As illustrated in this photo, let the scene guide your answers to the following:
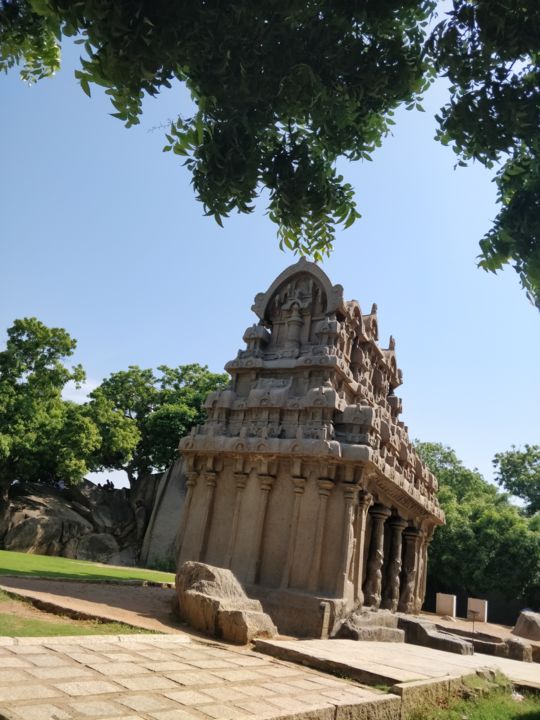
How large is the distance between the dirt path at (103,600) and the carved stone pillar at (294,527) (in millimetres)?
2699

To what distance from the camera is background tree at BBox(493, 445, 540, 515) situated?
4747 centimetres

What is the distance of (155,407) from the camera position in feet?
130

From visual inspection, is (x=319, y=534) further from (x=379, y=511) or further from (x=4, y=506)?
(x=4, y=506)

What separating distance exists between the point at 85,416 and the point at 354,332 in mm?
18604

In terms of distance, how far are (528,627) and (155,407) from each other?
1045 inches

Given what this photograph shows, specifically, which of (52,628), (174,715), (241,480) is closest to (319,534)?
(241,480)

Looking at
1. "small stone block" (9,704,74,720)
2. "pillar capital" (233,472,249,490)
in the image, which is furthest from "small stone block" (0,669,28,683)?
"pillar capital" (233,472,249,490)

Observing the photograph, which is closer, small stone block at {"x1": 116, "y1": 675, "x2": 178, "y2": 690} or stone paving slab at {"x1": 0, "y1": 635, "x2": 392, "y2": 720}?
stone paving slab at {"x1": 0, "y1": 635, "x2": 392, "y2": 720}

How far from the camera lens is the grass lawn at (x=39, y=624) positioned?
738cm

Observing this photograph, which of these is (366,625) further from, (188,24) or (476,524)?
(476,524)

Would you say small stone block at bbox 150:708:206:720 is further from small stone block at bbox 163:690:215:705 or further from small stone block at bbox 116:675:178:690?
small stone block at bbox 116:675:178:690

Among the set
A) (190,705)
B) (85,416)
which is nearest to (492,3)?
(190,705)

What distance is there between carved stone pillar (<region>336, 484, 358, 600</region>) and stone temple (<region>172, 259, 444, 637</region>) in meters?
0.03

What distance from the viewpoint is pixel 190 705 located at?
493cm
